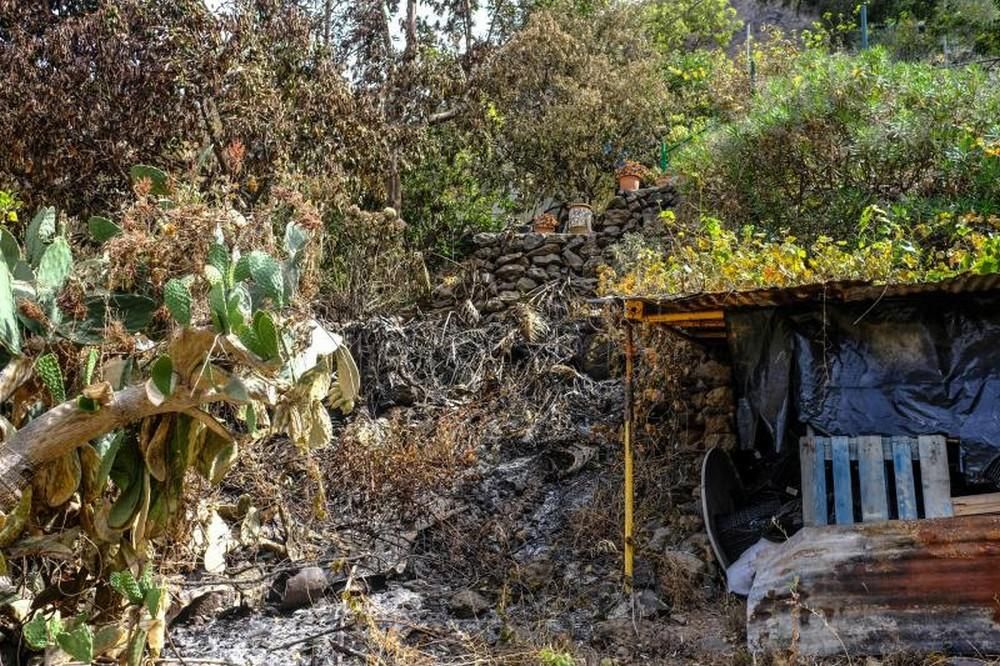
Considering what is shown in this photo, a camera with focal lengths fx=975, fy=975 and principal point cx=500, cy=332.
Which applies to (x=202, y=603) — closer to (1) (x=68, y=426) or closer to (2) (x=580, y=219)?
(1) (x=68, y=426)

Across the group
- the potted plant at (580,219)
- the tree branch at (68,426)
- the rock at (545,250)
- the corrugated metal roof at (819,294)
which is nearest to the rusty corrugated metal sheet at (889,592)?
the corrugated metal roof at (819,294)

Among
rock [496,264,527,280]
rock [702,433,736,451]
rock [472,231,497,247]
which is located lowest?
rock [702,433,736,451]

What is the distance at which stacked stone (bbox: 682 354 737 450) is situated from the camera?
8.29 m

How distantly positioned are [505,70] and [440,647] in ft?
30.0

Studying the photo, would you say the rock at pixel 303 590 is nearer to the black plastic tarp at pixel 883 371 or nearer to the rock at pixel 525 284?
the black plastic tarp at pixel 883 371

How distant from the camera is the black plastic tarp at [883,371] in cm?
627

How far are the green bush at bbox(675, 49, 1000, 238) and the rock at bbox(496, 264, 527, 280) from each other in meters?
2.21

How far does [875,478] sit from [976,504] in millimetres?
581

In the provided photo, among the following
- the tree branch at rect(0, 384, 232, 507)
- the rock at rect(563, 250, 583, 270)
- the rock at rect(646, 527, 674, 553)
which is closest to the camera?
the tree branch at rect(0, 384, 232, 507)

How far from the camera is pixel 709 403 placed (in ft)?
27.7

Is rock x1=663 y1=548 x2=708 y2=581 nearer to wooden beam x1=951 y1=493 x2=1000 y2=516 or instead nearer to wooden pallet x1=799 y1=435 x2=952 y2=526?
wooden pallet x1=799 y1=435 x2=952 y2=526

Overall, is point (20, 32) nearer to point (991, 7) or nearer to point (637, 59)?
point (637, 59)

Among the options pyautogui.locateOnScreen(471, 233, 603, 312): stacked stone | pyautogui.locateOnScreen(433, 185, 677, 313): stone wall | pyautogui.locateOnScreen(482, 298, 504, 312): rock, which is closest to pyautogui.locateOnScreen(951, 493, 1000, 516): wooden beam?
pyautogui.locateOnScreen(433, 185, 677, 313): stone wall

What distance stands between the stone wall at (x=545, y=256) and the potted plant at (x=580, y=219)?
149mm
